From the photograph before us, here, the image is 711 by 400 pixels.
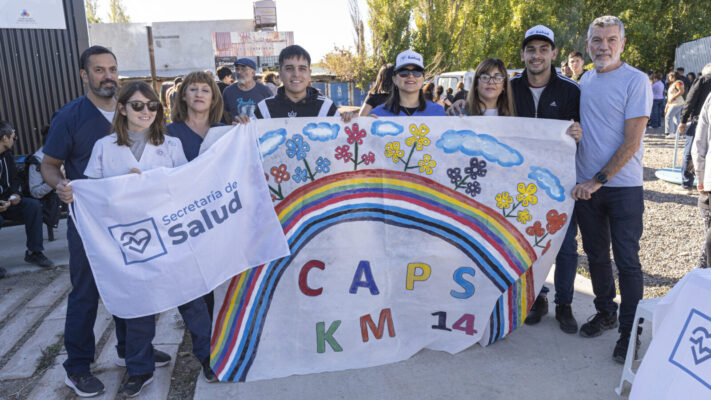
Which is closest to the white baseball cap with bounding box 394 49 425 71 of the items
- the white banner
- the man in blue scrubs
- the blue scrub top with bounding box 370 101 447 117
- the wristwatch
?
the blue scrub top with bounding box 370 101 447 117

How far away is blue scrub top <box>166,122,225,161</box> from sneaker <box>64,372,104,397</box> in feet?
4.58

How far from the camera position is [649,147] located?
12219 mm

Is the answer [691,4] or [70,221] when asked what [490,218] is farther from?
[691,4]

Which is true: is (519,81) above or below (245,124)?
above

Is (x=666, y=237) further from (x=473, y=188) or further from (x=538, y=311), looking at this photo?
(x=473, y=188)

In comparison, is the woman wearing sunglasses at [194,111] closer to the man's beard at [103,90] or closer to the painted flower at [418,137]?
the man's beard at [103,90]

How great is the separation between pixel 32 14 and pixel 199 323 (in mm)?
5444

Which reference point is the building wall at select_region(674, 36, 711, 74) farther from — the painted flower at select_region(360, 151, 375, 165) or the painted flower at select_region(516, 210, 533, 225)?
the painted flower at select_region(360, 151, 375, 165)

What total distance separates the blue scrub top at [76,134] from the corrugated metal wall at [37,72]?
443 cm

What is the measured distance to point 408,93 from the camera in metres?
3.47

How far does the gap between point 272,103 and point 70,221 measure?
1431 millimetres

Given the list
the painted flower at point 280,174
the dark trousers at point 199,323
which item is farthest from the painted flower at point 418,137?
the dark trousers at point 199,323

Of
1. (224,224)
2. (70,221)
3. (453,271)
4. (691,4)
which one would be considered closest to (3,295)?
(70,221)

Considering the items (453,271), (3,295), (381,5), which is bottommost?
(3,295)
